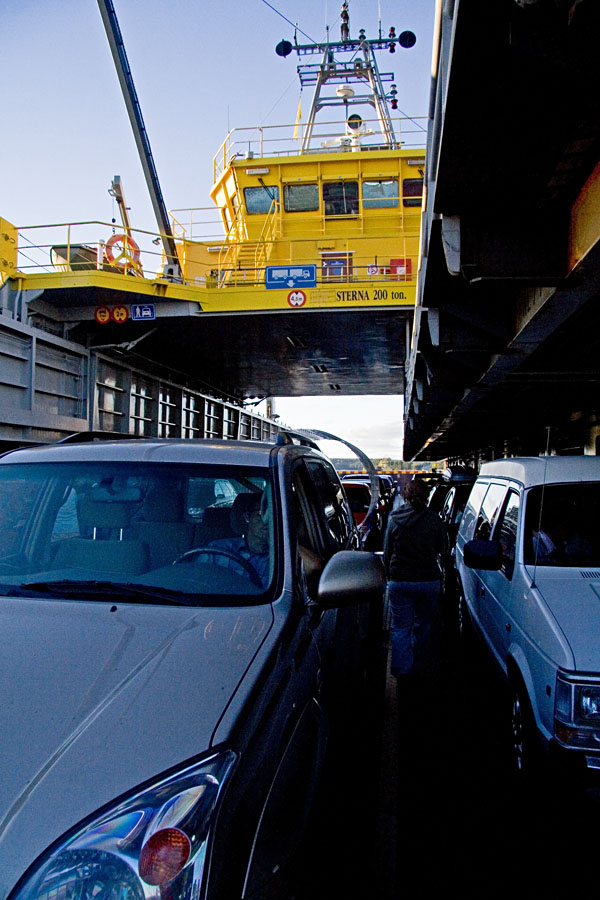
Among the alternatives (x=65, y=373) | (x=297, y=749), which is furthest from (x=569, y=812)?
(x=65, y=373)

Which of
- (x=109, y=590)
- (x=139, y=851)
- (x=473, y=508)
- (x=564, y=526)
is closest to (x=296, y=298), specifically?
(x=473, y=508)

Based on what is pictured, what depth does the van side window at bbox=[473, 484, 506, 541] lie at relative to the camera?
19.6 feet

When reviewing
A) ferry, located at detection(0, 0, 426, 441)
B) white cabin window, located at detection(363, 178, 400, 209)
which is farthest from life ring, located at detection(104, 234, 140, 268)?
white cabin window, located at detection(363, 178, 400, 209)

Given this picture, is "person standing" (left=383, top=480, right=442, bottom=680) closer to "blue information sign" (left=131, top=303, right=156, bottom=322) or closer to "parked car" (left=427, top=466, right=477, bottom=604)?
"parked car" (left=427, top=466, right=477, bottom=604)

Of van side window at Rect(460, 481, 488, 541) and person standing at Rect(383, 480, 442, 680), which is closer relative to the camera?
person standing at Rect(383, 480, 442, 680)

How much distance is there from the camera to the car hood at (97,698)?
1.60m

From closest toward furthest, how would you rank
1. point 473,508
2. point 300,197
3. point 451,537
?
point 473,508
point 451,537
point 300,197

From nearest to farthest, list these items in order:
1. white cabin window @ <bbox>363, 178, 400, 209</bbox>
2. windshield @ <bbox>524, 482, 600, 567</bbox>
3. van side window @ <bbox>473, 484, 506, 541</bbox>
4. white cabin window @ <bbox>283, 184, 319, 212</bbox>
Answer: windshield @ <bbox>524, 482, 600, 567</bbox> < van side window @ <bbox>473, 484, 506, 541</bbox> < white cabin window @ <bbox>363, 178, 400, 209</bbox> < white cabin window @ <bbox>283, 184, 319, 212</bbox>

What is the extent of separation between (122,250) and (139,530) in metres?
14.3

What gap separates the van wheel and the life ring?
14004 mm

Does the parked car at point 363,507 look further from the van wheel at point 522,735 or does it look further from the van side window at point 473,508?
the van wheel at point 522,735

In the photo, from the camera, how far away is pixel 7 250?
14133 mm

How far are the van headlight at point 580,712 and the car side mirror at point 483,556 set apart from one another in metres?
1.35

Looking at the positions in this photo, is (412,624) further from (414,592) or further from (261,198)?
Result: (261,198)
